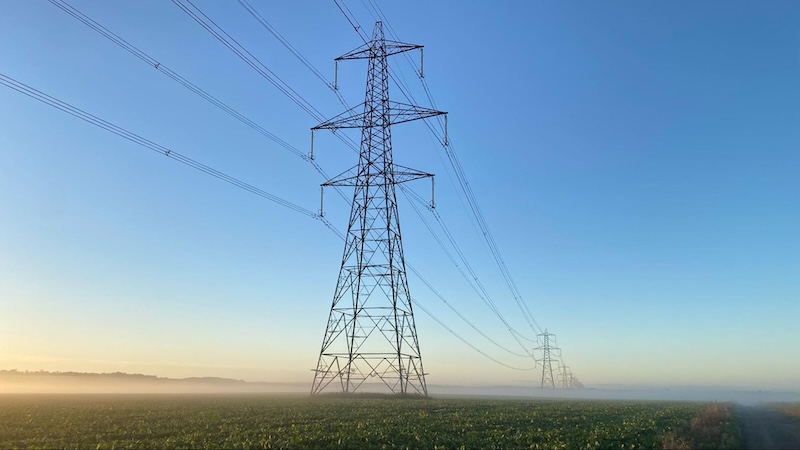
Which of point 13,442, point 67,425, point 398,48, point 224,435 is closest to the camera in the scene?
point 13,442

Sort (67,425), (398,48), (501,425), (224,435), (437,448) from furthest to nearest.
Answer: (398,48) → (501,425) → (67,425) → (224,435) → (437,448)

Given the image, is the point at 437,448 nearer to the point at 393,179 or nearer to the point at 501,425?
the point at 501,425

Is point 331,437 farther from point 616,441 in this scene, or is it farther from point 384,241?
point 384,241

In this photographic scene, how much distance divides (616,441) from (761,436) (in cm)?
1662

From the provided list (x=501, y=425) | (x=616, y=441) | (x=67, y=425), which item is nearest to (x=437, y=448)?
(x=616, y=441)

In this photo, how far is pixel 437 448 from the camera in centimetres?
2225

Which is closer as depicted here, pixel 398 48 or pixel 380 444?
pixel 380 444

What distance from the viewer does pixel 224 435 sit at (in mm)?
26500

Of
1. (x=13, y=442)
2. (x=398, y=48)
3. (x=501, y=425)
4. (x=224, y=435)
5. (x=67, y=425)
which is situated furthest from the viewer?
(x=398, y=48)

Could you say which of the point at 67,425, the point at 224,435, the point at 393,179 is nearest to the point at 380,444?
the point at 224,435

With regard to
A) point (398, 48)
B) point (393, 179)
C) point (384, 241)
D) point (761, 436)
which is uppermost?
point (398, 48)

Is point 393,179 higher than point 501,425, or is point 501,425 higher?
point 393,179

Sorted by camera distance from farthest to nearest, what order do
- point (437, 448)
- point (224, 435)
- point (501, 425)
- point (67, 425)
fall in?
point (501, 425) < point (67, 425) < point (224, 435) < point (437, 448)

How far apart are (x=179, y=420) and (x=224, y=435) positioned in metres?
10.7
